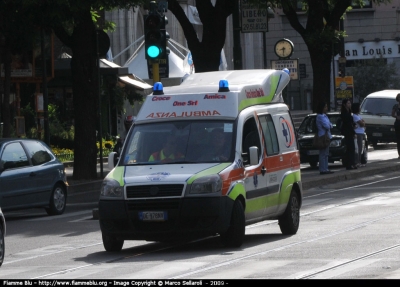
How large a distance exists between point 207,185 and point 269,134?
2.31 m

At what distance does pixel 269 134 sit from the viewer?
1509 cm

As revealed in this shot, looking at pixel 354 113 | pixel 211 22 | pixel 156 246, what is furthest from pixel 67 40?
pixel 156 246

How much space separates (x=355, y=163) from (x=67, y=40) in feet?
26.6

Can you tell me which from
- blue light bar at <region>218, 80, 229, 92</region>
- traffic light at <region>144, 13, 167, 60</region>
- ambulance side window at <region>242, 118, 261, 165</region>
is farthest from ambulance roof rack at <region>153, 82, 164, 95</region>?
traffic light at <region>144, 13, 167, 60</region>

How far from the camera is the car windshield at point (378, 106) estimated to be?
1684 inches

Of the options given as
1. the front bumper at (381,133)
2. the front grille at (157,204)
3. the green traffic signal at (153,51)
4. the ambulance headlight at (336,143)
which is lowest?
the front bumper at (381,133)

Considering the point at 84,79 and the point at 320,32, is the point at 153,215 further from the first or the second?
the point at 320,32

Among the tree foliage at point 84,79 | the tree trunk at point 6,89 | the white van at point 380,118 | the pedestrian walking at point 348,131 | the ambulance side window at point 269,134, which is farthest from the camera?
the white van at point 380,118

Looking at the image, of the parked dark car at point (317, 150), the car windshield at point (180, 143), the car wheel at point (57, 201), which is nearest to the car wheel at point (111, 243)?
the car windshield at point (180, 143)

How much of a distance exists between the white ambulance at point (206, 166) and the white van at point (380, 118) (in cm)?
2714

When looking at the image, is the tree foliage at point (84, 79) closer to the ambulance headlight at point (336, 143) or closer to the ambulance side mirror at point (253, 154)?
the ambulance headlight at point (336, 143)

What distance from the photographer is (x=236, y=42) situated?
2836 centimetres

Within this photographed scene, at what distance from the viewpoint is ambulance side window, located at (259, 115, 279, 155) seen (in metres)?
14.9

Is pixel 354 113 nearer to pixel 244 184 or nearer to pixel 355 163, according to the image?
pixel 355 163
